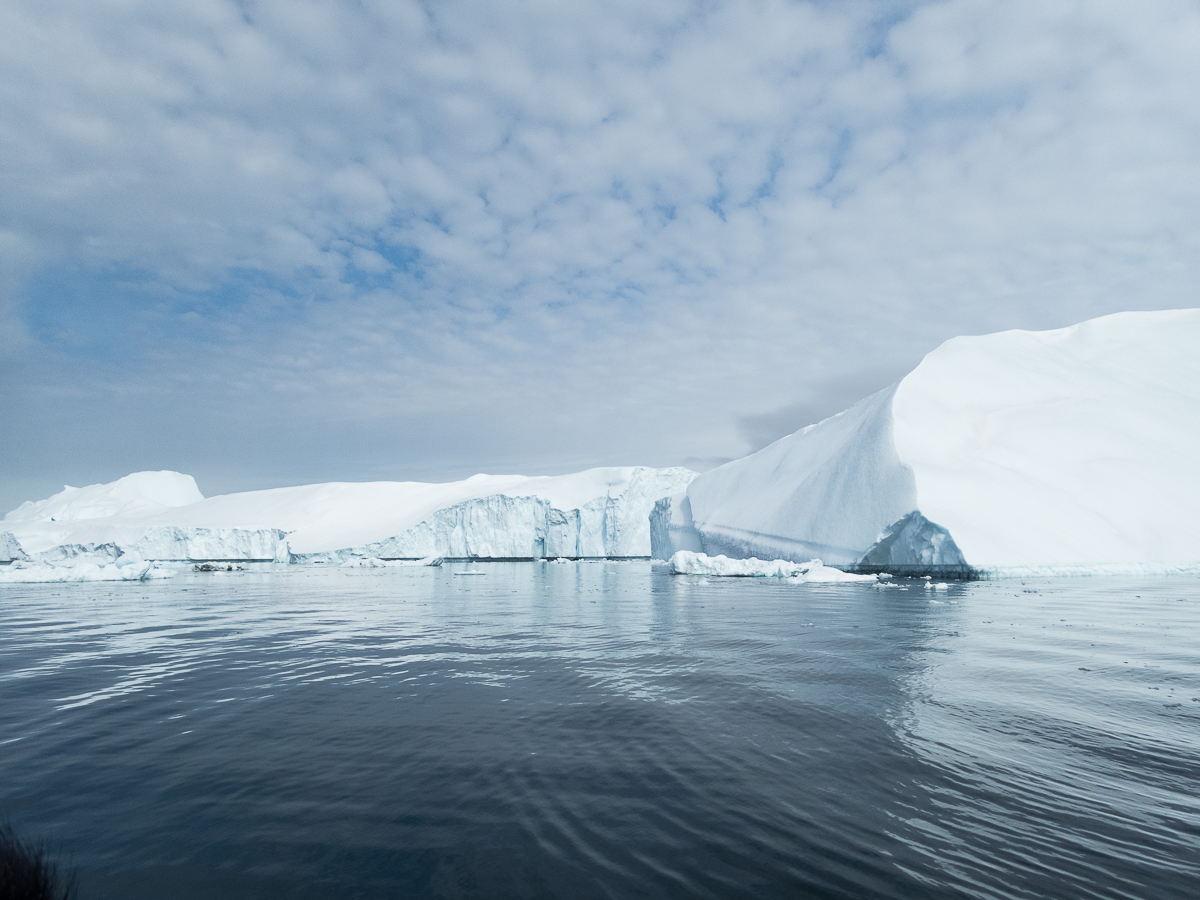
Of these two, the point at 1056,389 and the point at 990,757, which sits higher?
the point at 1056,389

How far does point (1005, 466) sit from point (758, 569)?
14007mm

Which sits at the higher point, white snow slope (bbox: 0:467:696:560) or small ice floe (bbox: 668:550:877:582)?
white snow slope (bbox: 0:467:696:560)

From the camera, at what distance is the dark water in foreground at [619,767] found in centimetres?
362

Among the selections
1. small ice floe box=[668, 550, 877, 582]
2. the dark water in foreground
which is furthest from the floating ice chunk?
small ice floe box=[668, 550, 877, 582]

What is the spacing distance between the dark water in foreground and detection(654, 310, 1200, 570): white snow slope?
1839 cm

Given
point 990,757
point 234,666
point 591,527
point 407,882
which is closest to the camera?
point 407,882

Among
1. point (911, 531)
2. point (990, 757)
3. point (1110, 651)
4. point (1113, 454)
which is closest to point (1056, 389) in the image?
point (1113, 454)

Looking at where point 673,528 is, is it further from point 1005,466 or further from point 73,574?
point 73,574

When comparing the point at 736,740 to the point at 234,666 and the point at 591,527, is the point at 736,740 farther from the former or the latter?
the point at 591,527

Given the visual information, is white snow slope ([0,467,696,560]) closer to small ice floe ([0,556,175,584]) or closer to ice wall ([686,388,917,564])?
ice wall ([686,388,917,564])

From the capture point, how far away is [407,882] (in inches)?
138

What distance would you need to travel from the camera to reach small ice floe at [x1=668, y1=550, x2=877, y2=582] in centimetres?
2978

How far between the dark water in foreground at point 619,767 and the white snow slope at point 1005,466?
724 inches

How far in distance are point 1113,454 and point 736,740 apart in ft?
127
